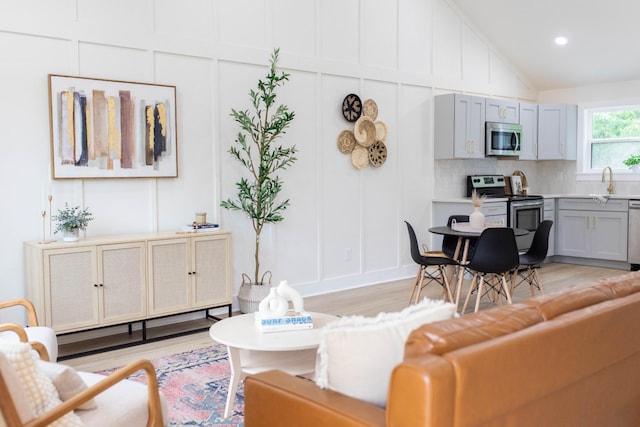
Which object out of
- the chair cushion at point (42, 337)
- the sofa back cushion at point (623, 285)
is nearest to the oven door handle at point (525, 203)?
the sofa back cushion at point (623, 285)

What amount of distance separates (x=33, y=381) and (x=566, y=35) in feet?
24.1

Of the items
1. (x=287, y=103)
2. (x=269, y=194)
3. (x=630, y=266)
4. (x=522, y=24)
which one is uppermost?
(x=522, y=24)

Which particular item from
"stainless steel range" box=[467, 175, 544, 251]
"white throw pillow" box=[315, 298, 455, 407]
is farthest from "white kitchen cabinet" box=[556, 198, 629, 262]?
"white throw pillow" box=[315, 298, 455, 407]

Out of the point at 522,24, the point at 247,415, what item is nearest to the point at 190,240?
the point at 247,415

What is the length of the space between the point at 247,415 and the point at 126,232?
3095 mm

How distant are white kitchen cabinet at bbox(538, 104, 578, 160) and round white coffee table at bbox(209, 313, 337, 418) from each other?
6.17m

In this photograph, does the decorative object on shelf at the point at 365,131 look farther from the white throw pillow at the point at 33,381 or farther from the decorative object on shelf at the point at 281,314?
the white throw pillow at the point at 33,381

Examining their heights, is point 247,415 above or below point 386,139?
below

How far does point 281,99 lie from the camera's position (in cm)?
585

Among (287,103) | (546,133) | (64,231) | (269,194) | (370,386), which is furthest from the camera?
(546,133)

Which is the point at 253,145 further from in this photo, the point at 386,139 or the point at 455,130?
the point at 455,130

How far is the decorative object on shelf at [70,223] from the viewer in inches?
168

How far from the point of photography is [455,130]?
7234 mm

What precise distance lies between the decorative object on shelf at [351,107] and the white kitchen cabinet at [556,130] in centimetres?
325
